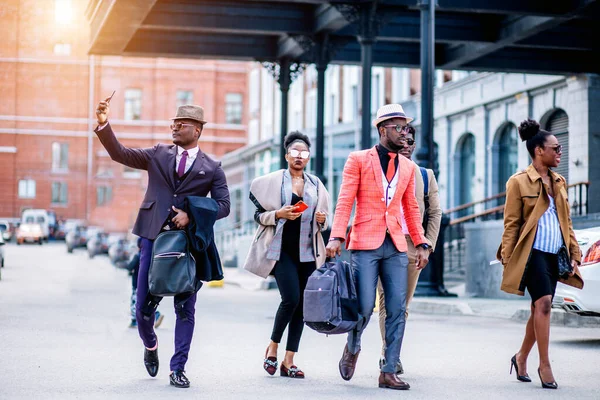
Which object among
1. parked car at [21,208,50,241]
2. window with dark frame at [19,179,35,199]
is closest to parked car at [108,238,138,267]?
parked car at [21,208,50,241]

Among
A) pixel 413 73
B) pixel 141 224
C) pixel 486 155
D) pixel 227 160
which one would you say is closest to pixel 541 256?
pixel 141 224

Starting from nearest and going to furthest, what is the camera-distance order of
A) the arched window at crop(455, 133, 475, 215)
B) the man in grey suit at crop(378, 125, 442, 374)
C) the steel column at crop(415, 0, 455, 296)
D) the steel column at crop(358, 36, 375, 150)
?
the man in grey suit at crop(378, 125, 442, 374) → the steel column at crop(415, 0, 455, 296) → the steel column at crop(358, 36, 375, 150) → the arched window at crop(455, 133, 475, 215)

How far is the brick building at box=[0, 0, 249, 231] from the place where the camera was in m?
74.3

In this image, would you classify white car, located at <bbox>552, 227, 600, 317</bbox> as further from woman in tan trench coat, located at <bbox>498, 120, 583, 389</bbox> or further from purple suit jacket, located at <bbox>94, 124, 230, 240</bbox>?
purple suit jacket, located at <bbox>94, 124, 230, 240</bbox>

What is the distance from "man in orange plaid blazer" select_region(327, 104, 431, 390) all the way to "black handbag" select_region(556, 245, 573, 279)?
40.0 inches

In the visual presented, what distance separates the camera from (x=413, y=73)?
40188 millimetres

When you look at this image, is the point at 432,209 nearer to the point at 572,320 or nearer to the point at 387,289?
the point at 387,289

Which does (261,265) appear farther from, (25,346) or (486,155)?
(486,155)

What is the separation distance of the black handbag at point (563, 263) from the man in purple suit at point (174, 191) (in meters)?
2.52

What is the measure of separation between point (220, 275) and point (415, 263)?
1.56m

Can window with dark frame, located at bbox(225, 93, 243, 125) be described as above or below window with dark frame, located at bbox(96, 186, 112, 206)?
above

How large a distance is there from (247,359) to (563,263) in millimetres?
3029

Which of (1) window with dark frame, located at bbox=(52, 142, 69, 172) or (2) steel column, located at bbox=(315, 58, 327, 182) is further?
(1) window with dark frame, located at bbox=(52, 142, 69, 172)

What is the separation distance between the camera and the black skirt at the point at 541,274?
332 inches
